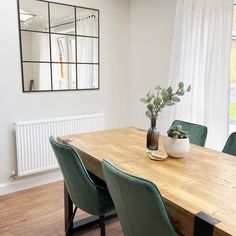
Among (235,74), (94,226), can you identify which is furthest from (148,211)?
(235,74)

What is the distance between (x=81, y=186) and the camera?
1676 mm

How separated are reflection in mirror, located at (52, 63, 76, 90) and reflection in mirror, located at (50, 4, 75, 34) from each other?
0.41 metres

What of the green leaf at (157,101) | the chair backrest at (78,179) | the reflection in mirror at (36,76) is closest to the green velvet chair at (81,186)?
the chair backrest at (78,179)

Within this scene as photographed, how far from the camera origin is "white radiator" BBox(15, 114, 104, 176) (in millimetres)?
2914

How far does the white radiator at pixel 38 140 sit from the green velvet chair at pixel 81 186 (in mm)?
1329

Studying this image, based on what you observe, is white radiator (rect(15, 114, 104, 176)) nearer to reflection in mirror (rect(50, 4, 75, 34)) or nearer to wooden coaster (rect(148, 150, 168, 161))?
reflection in mirror (rect(50, 4, 75, 34))

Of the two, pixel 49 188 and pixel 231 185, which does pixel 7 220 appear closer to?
pixel 49 188

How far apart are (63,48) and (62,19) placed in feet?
1.09

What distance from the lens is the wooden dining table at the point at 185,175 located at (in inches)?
41.0

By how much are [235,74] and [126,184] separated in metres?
2.13

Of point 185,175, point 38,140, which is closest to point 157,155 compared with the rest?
point 185,175

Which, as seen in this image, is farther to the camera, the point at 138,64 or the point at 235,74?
the point at 138,64

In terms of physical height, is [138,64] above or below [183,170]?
above

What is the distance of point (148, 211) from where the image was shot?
3.60 feet
